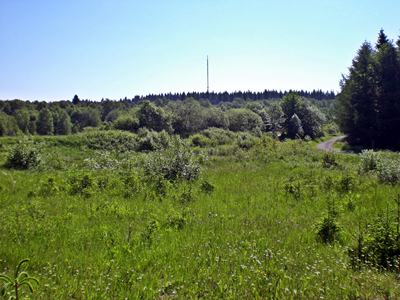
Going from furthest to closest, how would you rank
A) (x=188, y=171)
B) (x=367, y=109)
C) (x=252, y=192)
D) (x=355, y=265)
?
(x=367, y=109) → (x=188, y=171) → (x=252, y=192) → (x=355, y=265)

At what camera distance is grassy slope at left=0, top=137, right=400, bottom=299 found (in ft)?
17.5

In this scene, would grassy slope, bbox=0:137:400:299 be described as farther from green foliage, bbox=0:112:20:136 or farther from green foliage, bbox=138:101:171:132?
green foliage, bbox=0:112:20:136

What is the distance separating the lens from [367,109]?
4500cm

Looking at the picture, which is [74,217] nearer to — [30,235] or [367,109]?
[30,235]

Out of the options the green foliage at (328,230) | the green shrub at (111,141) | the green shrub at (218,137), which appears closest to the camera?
the green foliage at (328,230)

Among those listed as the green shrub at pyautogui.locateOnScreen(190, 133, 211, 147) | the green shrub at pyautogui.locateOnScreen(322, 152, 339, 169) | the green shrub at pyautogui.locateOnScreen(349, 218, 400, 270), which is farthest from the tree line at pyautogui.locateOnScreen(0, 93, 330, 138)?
the green shrub at pyautogui.locateOnScreen(349, 218, 400, 270)

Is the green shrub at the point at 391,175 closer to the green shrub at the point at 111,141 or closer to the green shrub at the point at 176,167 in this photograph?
the green shrub at the point at 176,167

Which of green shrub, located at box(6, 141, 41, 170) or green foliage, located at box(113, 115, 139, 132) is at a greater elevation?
green foliage, located at box(113, 115, 139, 132)

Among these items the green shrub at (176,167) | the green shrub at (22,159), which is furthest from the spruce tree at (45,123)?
the green shrub at (176,167)

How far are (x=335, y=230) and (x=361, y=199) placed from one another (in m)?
4.38

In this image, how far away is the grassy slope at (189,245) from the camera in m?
5.33

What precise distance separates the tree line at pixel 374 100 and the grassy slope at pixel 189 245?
114ft

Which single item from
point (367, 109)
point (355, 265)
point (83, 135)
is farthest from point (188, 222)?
point (367, 109)

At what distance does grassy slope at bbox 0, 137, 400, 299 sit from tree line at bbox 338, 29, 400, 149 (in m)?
34.8
